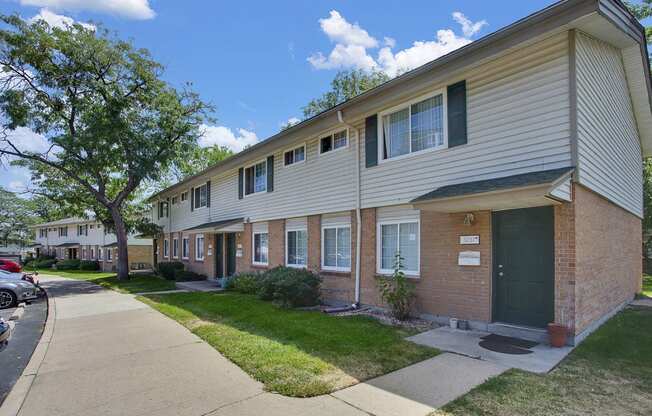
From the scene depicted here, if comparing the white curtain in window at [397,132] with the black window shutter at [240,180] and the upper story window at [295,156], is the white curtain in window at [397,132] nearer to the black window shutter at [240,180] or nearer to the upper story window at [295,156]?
the upper story window at [295,156]

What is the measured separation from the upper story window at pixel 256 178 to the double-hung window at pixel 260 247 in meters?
1.85

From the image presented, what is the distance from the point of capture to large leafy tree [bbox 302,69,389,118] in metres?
32.5

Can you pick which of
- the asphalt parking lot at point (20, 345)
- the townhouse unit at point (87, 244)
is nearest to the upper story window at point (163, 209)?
the townhouse unit at point (87, 244)

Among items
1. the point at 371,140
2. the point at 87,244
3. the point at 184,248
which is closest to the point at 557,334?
the point at 371,140

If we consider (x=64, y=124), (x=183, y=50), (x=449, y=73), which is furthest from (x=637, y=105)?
(x=64, y=124)

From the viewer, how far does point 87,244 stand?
42.2m

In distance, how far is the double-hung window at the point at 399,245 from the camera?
8914 millimetres

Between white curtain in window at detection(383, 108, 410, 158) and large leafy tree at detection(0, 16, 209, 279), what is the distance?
1504 centimetres

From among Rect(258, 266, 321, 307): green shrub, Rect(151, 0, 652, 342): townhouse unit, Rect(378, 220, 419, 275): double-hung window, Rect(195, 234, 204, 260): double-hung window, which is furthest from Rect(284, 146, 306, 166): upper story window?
Rect(195, 234, 204, 260): double-hung window

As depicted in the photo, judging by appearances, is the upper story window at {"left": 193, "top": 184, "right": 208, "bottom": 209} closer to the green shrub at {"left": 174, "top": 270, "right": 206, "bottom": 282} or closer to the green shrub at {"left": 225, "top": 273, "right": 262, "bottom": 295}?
the green shrub at {"left": 174, "top": 270, "right": 206, "bottom": 282}

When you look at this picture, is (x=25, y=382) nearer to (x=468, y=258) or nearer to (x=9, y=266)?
(x=468, y=258)

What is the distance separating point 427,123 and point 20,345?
1001cm

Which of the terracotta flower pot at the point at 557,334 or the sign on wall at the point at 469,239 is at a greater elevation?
the sign on wall at the point at 469,239

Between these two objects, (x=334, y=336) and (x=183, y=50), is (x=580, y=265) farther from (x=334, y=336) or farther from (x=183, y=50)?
(x=183, y=50)
